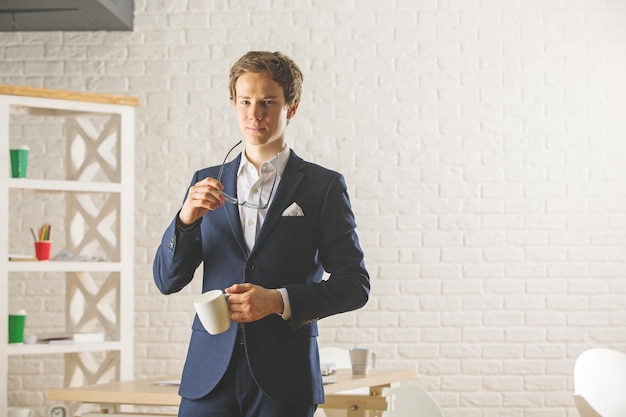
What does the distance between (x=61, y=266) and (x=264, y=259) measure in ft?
7.83

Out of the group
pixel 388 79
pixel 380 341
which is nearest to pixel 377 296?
pixel 380 341

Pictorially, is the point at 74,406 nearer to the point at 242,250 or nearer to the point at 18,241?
the point at 18,241

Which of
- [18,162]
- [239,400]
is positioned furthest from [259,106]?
[18,162]

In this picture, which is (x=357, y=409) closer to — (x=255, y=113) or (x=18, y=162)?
(x=255, y=113)

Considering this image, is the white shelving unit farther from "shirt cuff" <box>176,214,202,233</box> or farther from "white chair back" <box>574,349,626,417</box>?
"shirt cuff" <box>176,214,202,233</box>

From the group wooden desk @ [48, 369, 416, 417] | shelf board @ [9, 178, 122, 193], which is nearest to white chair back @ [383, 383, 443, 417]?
wooden desk @ [48, 369, 416, 417]

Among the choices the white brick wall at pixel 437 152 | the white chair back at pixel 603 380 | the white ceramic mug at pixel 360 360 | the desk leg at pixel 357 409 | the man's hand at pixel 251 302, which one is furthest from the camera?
the white brick wall at pixel 437 152

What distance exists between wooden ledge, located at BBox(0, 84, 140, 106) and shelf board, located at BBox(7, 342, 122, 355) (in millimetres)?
1034

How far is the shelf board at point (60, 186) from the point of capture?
3.69m

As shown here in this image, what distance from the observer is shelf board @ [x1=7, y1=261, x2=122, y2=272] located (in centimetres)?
368

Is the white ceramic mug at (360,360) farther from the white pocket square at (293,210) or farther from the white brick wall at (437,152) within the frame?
the white pocket square at (293,210)

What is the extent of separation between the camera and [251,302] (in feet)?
5.03

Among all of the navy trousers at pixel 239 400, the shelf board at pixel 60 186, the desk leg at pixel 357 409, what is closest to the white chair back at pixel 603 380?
the desk leg at pixel 357 409

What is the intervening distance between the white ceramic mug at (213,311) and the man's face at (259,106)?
30cm
